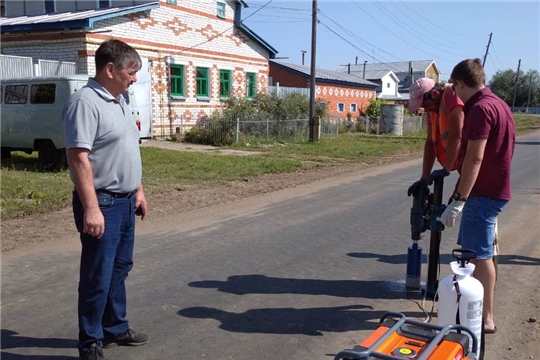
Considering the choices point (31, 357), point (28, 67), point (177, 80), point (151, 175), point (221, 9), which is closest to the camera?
point (31, 357)

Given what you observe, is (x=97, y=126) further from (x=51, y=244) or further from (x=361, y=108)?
(x=361, y=108)

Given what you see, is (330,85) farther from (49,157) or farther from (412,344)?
(412,344)

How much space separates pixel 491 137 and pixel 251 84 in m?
25.7

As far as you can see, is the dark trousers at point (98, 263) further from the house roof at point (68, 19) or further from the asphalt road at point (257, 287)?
the house roof at point (68, 19)

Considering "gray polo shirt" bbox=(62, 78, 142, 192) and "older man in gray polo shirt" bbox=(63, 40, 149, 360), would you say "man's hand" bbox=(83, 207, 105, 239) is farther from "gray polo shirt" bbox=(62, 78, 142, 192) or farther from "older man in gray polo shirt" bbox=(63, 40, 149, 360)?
"gray polo shirt" bbox=(62, 78, 142, 192)

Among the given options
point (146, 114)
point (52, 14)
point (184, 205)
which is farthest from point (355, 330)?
point (52, 14)

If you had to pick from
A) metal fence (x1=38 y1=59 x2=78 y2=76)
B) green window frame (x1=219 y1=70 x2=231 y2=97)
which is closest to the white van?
metal fence (x1=38 y1=59 x2=78 y2=76)

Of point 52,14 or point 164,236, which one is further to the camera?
point 52,14

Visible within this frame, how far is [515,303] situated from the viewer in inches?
191

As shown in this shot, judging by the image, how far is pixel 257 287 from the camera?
16.9 ft

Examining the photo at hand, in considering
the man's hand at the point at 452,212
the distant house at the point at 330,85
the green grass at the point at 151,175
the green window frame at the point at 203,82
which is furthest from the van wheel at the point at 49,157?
the distant house at the point at 330,85

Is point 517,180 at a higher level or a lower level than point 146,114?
lower

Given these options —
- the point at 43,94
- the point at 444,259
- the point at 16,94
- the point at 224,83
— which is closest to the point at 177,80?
the point at 224,83

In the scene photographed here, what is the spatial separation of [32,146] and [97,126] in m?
11.3
